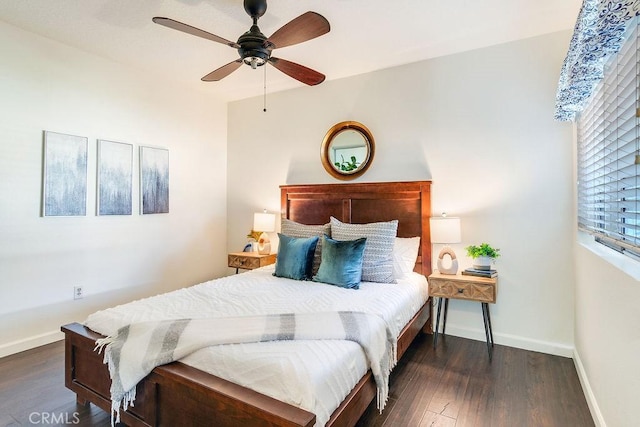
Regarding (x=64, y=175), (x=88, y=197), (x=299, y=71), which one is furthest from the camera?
(x=88, y=197)

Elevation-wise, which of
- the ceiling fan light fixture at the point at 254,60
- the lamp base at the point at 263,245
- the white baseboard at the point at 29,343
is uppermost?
the ceiling fan light fixture at the point at 254,60

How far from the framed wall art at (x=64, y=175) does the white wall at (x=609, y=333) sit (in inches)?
160

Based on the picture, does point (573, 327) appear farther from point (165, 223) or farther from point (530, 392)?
point (165, 223)

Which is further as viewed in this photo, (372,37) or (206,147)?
(206,147)

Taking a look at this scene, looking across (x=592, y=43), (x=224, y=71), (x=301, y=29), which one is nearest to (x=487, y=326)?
(x=592, y=43)

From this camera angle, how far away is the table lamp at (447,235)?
294 cm

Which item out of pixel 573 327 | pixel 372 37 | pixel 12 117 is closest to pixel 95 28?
pixel 12 117

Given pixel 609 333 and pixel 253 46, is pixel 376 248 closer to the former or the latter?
pixel 609 333

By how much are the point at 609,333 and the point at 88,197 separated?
13.7 feet

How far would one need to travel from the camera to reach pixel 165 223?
3961 mm

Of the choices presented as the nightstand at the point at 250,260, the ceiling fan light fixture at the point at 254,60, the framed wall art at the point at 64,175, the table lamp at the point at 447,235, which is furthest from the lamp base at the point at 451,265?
the framed wall art at the point at 64,175

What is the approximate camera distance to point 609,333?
5.46 feet

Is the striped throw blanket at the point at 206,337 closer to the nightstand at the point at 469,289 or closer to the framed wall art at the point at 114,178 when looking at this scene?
the nightstand at the point at 469,289

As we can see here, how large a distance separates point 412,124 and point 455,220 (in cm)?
112
